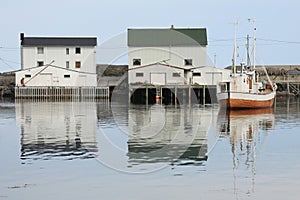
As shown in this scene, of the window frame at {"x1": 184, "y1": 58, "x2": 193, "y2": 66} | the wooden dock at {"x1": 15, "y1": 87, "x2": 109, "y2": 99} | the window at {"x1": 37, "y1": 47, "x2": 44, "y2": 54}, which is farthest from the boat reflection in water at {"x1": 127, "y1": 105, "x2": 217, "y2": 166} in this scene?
the window at {"x1": 37, "y1": 47, "x2": 44, "y2": 54}

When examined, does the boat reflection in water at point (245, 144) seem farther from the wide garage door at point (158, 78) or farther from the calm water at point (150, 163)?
the wide garage door at point (158, 78)

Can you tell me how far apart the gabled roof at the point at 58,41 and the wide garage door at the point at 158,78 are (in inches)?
433

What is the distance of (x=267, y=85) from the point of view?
53.1 meters

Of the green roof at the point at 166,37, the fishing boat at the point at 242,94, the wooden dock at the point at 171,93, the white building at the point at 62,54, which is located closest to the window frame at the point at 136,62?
the green roof at the point at 166,37

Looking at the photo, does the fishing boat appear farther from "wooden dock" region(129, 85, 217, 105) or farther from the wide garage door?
the wide garage door

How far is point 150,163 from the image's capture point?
1491 cm

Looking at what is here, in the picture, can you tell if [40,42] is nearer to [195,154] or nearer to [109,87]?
[109,87]

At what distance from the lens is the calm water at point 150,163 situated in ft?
38.1

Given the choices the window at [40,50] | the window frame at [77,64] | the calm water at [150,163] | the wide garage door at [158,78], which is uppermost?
the window at [40,50]

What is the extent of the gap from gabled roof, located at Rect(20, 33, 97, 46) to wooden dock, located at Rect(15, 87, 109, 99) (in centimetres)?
776

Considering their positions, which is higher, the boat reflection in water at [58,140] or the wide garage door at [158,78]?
the wide garage door at [158,78]

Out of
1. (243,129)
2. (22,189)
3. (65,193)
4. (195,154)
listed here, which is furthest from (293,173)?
(243,129)

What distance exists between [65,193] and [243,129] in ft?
48.3

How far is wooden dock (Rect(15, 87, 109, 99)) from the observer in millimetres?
63188
